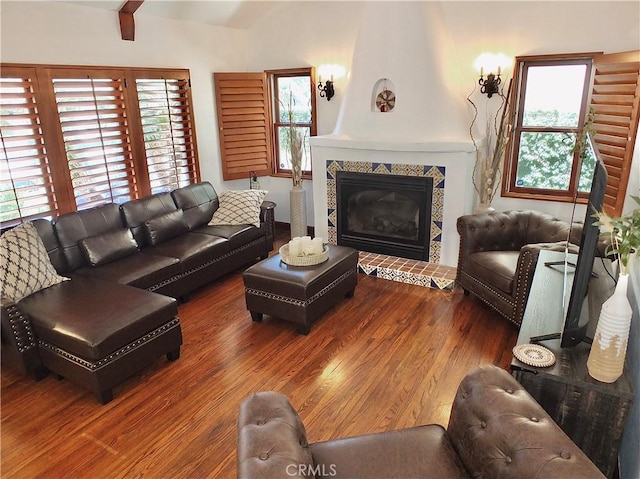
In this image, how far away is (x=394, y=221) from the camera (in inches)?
191

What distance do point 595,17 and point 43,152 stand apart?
498 cm

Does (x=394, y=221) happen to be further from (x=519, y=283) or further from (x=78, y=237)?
(x=78, y=237)

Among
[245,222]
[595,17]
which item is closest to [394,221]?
[245,222]

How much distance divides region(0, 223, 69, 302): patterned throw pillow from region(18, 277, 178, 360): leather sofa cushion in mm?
75

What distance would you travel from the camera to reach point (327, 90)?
5.24 m

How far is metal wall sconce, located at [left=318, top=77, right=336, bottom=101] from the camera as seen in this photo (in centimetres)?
522

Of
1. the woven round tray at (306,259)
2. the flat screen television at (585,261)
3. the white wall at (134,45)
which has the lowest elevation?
the woven round tray at (306,259)

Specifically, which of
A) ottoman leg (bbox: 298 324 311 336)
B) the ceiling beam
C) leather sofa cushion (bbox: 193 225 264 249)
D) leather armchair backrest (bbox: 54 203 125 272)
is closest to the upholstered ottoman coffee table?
ottoman leg (bbox: 298 324 311 336)

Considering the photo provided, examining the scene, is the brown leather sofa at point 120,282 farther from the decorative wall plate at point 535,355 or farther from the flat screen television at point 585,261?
the flat screen television at point 585,261

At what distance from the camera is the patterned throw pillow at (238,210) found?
4.81 m

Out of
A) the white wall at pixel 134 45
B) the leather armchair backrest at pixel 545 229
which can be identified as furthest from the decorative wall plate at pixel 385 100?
the white wall at pixel 134 45

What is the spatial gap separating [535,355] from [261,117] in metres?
4.66

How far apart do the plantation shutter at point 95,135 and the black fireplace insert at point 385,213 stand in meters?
2.32

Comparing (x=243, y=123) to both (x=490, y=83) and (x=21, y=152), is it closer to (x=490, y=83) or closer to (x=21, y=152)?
(x=21, y=152)
